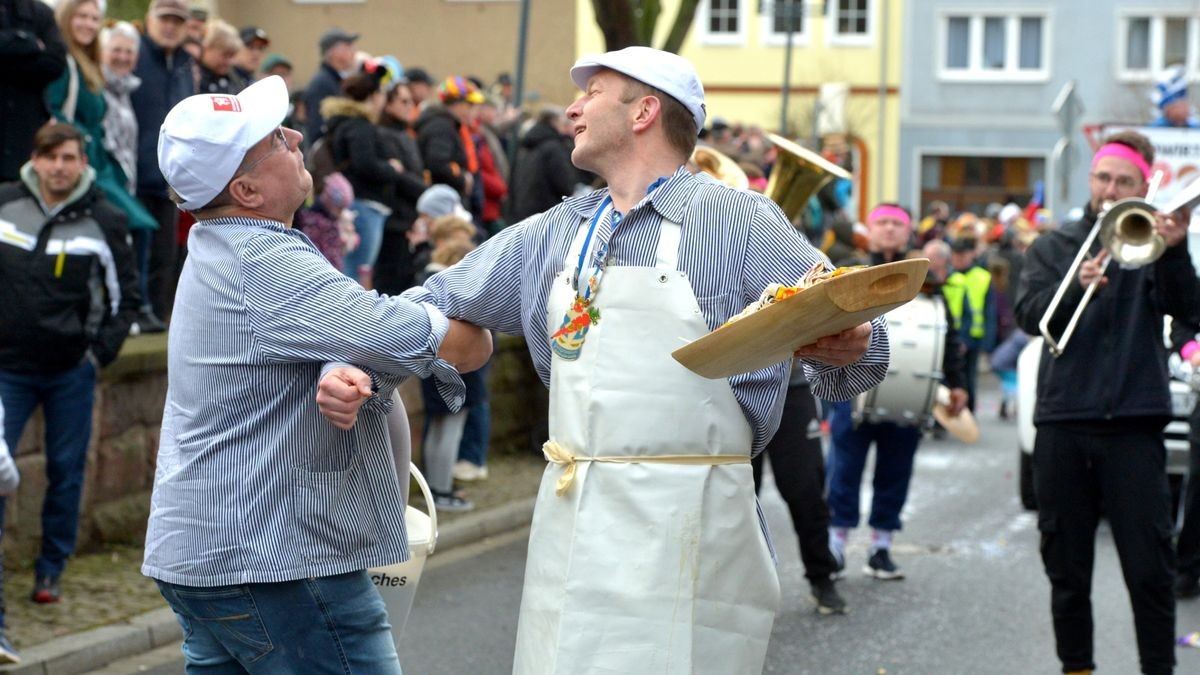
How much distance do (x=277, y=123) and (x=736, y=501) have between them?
4.08 feet

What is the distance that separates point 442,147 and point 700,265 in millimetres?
9172

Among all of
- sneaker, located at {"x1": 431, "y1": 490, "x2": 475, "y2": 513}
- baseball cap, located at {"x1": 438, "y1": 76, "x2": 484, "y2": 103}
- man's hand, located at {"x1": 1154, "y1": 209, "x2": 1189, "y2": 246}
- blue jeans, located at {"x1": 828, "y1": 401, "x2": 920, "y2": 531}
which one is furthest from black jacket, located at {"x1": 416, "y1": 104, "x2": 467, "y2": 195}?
man's hand, located at {"x1": 1154, "y1": 209, "x2": 1189, "y2": 246}

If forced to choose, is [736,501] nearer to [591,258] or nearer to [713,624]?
[713,624]

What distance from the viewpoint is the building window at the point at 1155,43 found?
43781 mm

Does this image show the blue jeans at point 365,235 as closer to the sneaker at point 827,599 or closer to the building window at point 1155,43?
the sneaker at point 827,599

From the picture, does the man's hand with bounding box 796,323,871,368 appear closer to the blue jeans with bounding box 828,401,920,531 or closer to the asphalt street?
the asphalt street

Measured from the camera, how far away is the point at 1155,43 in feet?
144

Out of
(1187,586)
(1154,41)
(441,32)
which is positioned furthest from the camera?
(1154,41)

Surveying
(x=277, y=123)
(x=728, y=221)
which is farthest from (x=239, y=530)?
(x=728, y=221)

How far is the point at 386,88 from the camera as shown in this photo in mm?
11477

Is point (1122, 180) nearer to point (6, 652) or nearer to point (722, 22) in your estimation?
point (6, 652)

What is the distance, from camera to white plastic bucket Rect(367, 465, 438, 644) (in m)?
3.81

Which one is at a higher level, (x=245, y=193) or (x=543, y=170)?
(x=245, y=193)

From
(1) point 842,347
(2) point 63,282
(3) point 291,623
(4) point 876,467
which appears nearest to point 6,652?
(2) point 63,282
